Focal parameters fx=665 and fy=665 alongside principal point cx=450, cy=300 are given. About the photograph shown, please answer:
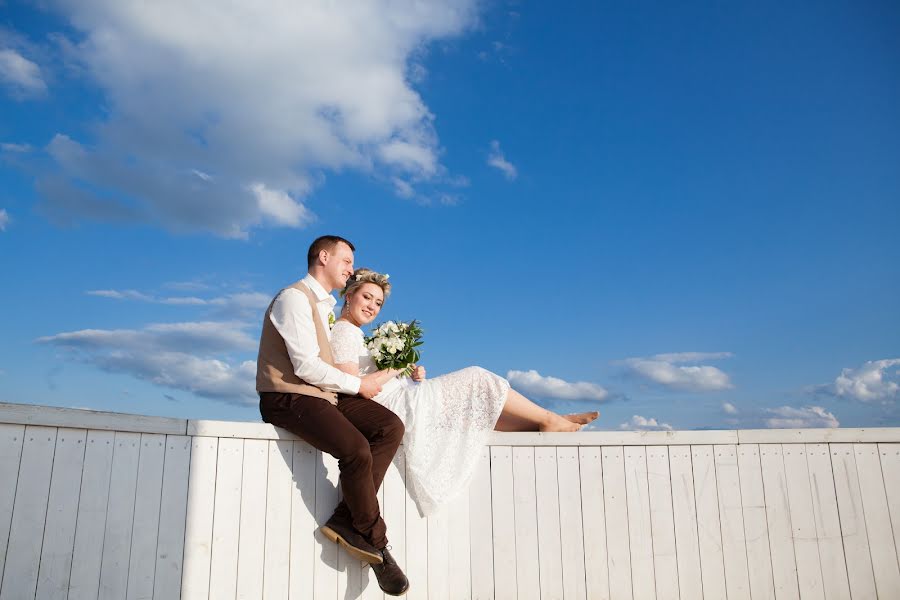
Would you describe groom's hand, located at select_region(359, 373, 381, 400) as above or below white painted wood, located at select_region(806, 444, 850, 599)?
above

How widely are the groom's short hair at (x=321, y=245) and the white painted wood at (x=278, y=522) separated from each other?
1056 millimetres

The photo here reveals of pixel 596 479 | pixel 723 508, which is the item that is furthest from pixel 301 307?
pixel 723 508

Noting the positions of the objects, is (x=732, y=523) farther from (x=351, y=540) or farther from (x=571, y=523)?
(x=351, y=540)

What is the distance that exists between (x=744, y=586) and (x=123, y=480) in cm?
344

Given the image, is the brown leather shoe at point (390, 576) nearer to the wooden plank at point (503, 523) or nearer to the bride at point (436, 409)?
the bride at point (436, 409)

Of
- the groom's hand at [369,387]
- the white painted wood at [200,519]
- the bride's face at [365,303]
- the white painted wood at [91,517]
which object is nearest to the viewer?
the white painted wood at [91,517]

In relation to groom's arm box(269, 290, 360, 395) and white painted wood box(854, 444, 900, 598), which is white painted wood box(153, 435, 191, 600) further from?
white painted wood box(854, 444, 900, 598)

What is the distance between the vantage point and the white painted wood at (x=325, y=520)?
3.59m

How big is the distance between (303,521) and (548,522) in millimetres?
1435

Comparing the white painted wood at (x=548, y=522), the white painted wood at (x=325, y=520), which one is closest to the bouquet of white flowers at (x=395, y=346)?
the white painted wood at (x=325, y=520)

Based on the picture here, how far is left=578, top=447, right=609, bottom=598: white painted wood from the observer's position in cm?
390

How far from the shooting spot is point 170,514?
10.7ft

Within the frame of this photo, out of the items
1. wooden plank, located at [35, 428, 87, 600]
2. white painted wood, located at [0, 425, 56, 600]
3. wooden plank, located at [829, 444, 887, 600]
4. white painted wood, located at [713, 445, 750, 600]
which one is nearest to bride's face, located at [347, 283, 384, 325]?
wooden plank, located at [35, 428, 87, 600]

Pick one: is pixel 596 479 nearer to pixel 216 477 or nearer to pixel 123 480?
pixel 216 477
